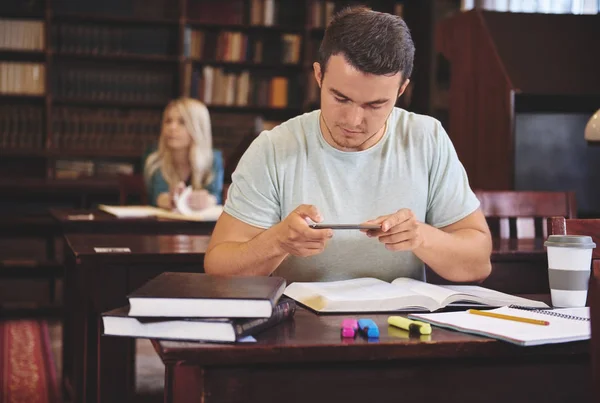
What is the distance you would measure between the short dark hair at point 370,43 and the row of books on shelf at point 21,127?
13.5 feet

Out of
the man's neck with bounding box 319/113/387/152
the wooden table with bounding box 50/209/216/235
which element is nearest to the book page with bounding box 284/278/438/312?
the man's neck with bounding box 319/113/387/152

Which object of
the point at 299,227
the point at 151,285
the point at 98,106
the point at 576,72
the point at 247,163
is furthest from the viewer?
the point at 98,106

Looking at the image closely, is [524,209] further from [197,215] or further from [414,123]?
[197,215]

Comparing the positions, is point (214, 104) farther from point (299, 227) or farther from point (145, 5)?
point (299, 227)

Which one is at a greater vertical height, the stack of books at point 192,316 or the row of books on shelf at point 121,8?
the row of books on shelf at point 121,8

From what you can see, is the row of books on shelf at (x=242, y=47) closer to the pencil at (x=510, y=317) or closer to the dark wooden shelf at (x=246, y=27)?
the dark wooden shelf at (x=246, y=27)

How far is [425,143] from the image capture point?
5.99ft

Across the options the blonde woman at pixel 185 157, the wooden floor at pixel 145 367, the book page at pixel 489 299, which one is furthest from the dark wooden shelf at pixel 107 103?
the book page at pixel 489 299

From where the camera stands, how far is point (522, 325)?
1.23 m

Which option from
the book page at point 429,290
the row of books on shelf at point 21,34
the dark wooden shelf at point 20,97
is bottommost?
the book page at point 429,290

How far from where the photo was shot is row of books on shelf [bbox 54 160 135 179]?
17.8 ft

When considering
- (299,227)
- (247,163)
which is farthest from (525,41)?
(299,227)

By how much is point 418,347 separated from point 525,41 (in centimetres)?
263

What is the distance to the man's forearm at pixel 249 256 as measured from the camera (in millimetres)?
1569
